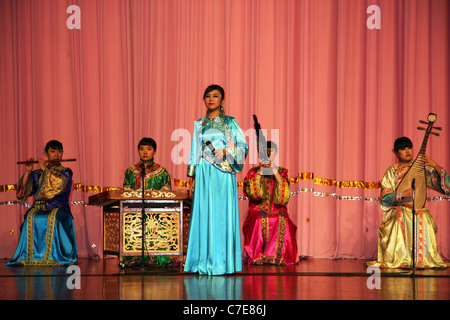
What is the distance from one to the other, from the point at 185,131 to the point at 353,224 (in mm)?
2335

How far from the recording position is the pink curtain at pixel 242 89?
7238 millimetres

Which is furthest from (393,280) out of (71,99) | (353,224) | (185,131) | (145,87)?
(71,99)

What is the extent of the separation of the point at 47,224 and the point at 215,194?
2.34 metres

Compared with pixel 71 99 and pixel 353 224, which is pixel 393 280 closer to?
pixel 353 224

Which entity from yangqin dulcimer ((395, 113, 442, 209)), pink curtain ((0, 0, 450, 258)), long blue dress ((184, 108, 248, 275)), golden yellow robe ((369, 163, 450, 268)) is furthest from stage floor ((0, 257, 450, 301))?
pink curtain ((0, 0, 450, 258))

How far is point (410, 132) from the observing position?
722 cm

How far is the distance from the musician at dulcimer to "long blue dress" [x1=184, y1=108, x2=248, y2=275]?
181cm

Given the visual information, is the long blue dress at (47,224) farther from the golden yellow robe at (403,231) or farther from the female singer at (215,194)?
the golden yellow robe at (403,231)

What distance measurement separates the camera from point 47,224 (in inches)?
249

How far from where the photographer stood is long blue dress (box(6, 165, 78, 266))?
6.27m

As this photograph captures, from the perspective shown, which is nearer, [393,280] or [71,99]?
[393,280]

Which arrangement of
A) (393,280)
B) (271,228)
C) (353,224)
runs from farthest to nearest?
1. (353,224)
2. (271,228)
3. (393,280)

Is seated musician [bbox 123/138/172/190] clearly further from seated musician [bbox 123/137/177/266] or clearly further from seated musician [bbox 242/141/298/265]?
seated musician [bbox 242/141/298/265]

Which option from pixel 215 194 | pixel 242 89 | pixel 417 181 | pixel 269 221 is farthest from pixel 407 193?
pixel 242 89
